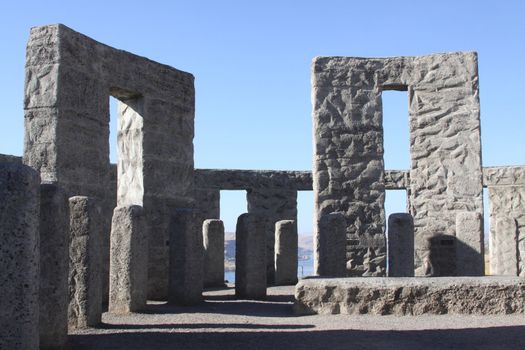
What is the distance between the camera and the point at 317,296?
28.7 feet

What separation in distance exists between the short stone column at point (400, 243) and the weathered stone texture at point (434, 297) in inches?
85.3

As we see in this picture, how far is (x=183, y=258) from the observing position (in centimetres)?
988

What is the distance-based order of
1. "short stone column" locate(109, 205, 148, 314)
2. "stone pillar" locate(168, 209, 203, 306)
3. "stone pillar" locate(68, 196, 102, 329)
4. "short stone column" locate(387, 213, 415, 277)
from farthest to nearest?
1. "short stone column" locate(387, 213, 415, 277)
2. "stone pillar" locate(168, 209, 203, 306)
3. "short stone column" locate(109, 205, 148, 314)
4. "stone pillar" locate(68, 196, 102, 329)

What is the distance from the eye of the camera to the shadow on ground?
6.37m

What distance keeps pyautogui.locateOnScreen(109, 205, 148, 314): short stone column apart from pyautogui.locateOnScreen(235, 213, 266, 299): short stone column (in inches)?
104

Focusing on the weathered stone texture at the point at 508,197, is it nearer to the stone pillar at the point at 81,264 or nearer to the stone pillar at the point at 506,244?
the stone pillar at the point at 506,244

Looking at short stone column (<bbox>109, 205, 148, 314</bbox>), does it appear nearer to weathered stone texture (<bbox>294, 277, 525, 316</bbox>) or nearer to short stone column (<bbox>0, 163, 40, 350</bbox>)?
weathered stone texture (<bbox>294, 277, 525, 316</bbox>)

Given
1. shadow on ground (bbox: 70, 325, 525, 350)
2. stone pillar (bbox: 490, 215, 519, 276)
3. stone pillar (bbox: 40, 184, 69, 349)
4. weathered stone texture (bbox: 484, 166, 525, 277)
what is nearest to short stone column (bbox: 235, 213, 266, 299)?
shadow on ground (bbox: 70, 325, 525, 350)

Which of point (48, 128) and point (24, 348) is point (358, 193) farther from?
point (24, 348)

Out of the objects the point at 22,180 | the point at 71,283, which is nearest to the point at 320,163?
the point at 71,283

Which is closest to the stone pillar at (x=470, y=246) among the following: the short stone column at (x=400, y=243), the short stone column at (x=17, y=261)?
the short stone column at (x=400, y=243)

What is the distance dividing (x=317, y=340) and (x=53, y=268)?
245 cm

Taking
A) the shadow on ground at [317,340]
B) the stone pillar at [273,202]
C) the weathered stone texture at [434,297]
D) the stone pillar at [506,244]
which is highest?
the stone pillar at [273,202]

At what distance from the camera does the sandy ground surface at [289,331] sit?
645cm
